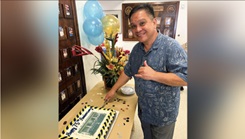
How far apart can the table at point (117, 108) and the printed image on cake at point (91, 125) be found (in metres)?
0.05

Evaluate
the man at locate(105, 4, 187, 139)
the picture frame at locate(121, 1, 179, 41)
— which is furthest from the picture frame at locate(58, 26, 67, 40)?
the picture frame at locate(121, 1, 179, 41)

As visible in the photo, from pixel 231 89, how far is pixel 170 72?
674 mm

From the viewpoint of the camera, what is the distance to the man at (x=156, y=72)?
879mm

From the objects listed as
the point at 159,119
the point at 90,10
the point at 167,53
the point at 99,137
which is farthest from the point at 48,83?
the point at 90,10

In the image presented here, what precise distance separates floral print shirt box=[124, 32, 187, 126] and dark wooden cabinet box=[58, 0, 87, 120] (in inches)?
30.1

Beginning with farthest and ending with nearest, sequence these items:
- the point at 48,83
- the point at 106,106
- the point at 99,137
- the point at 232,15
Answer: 1. the point at 106,106
2. the point at 99,137
3. the point at 48,83
4. the point at 232,15

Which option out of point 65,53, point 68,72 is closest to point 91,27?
point 65,53

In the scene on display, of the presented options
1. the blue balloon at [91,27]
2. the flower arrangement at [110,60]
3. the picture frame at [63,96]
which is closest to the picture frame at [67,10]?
the blue balloon at [91,27]

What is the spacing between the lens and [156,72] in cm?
88

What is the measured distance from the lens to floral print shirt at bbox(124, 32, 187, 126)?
3.01 feet

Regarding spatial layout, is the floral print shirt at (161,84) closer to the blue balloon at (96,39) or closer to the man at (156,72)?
the man at (156,72)

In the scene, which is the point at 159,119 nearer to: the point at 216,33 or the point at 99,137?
the point at 99,137

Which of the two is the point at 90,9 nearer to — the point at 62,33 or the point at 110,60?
the point at 62,33

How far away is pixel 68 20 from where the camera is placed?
1536 mm
